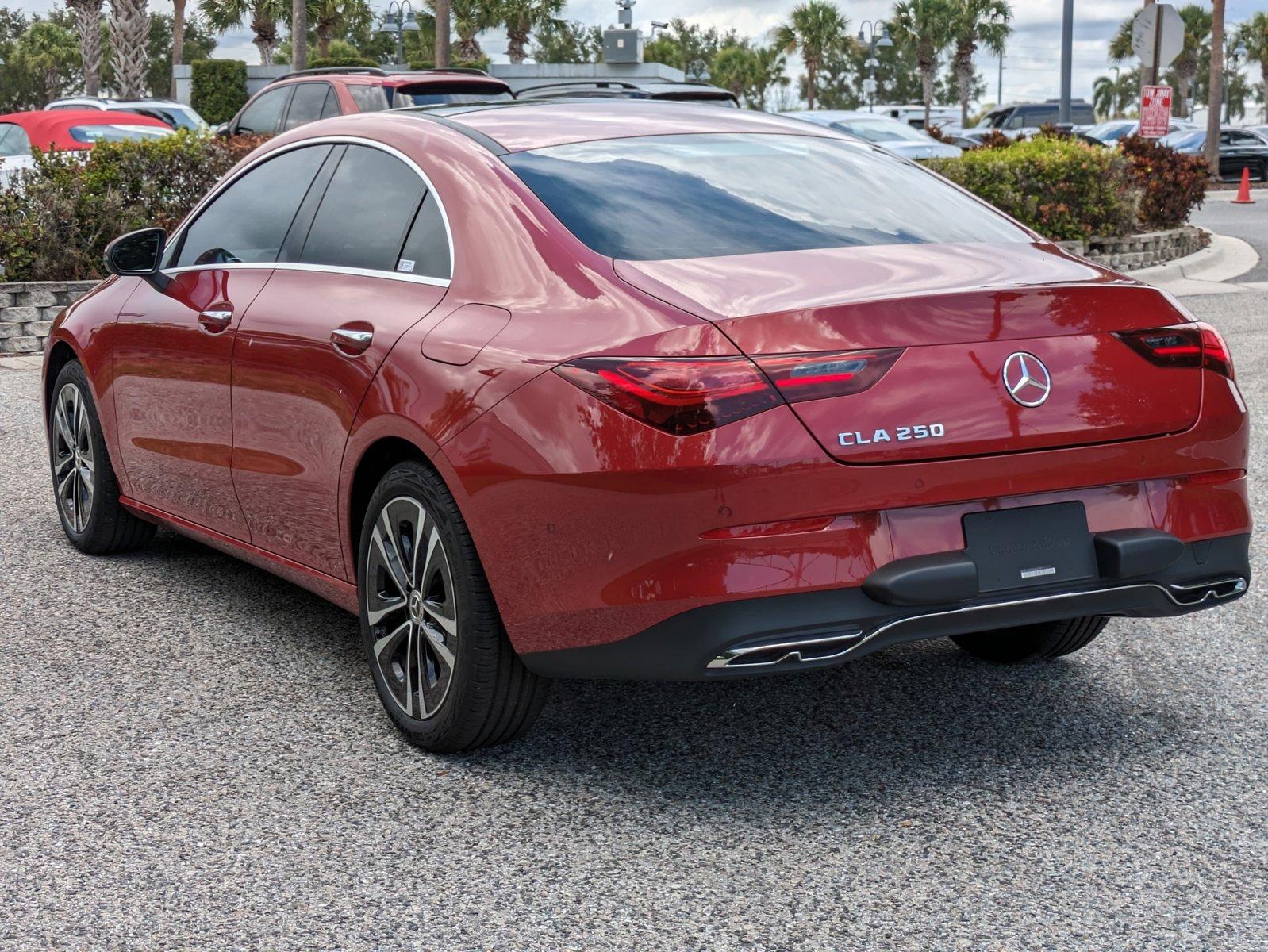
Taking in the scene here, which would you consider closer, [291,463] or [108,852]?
[108,852]

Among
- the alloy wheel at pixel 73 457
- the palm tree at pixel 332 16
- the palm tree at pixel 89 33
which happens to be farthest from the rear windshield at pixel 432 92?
the palm tree at pixel 89 33

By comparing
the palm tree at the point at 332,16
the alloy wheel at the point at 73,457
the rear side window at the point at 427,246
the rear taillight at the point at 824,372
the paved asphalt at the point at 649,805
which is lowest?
the paved asphalt at the point at 649,805

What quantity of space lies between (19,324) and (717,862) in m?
11.0

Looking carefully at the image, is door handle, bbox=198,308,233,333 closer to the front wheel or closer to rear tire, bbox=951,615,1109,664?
the front wheel

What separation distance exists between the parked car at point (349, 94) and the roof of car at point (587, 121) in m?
6.38

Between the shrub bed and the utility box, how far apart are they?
90.4 feet

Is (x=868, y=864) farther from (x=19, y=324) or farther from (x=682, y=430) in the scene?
(x=19, y=324)

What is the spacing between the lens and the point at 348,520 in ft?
14.3

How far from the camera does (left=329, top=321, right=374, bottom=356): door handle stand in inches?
165

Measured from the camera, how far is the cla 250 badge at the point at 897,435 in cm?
337

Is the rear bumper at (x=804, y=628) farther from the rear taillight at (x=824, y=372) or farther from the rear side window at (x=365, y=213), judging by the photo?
the rear side window at (x=365, y=213)

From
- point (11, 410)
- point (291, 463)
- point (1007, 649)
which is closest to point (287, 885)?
point (291, 463)

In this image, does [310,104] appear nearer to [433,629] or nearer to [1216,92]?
[433,629]

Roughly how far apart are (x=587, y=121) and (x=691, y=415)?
1.54m
